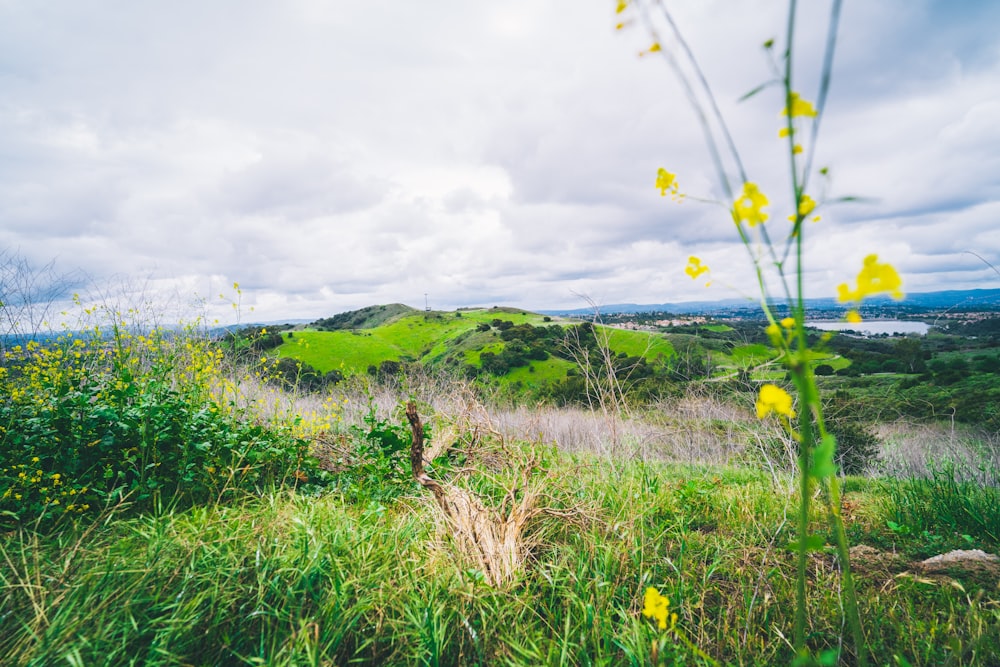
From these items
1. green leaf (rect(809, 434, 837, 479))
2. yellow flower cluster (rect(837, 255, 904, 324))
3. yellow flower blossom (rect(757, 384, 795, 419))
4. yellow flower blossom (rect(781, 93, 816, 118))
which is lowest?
green leaf (rect(809, 434, 837, 479))

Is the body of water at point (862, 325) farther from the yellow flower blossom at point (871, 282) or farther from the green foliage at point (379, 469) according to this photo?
Result: the green foliage at point (379, 469)

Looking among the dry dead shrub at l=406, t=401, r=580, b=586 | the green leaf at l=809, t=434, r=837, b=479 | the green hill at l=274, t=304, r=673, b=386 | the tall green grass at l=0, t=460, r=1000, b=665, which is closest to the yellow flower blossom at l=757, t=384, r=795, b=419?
the green leaf at l=809, t=434, r=837, b=479

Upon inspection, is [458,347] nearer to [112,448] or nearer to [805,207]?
[112,448]

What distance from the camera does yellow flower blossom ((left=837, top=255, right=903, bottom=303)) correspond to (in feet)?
2.45

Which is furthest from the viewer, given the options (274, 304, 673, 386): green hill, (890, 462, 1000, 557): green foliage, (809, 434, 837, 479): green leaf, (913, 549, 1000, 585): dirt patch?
(274, 304, 673, 386): green hill

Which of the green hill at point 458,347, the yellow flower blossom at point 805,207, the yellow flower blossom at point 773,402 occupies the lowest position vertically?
the green hill at point 458,347

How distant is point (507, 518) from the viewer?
10.3 feet

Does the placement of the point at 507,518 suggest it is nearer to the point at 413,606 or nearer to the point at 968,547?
the point at 413,606

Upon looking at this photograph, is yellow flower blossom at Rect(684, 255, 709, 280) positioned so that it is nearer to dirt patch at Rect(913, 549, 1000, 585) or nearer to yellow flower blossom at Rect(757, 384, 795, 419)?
yellow flower blossom at Rect(757, 384, 795, 419)

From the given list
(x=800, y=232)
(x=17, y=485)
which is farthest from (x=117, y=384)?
(x=800, y=232)

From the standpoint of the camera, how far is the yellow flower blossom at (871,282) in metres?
0.75

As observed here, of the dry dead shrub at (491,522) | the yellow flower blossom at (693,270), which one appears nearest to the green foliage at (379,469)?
the dry dead shrub at (491,522)

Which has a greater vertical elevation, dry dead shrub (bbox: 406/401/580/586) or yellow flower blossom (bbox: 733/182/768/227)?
yellow flower blossom (bbox: 733/182/768/227)

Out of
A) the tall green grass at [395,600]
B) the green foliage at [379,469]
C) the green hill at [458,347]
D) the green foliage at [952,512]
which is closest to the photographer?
the tall green grass at [395,600]
